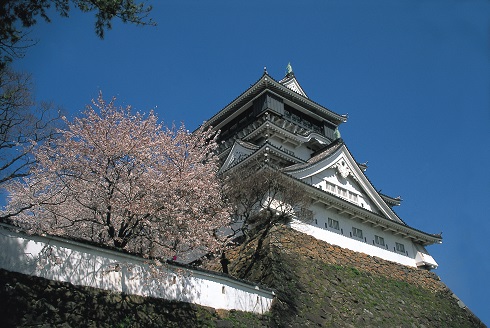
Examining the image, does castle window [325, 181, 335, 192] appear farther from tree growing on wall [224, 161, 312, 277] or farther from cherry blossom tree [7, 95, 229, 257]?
cherry blossom tree [7, 95, 229, 257]

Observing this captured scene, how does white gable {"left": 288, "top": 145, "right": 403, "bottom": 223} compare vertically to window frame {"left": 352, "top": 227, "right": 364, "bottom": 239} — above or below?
above

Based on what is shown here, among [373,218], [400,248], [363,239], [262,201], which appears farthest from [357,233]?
[262,201]

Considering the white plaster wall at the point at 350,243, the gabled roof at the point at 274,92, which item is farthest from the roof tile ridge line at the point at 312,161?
the gabled roof at the point at 274,92

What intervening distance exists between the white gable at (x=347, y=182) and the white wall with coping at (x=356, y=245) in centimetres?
214

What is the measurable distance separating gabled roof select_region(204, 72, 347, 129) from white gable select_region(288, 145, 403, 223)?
7278mm

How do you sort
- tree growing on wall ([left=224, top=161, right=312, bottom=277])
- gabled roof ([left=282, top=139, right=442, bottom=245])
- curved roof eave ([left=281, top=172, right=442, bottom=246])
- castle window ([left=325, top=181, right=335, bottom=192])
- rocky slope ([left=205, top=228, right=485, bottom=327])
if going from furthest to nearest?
gabled roof ([left=282, top=139, right=442, bottom=245])
castle window ([left=325, top=181, right=335, bottom=192])
curved roof eave ([left=281, top=172, right=442, bottom=246])
tree growing on wall ([left=224, top=161, right=312, bottom=277])
rocky slope ([left=205, top=228, right=485, bottom=327])

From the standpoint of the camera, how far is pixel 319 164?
2319cm

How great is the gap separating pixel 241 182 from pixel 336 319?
6759 mm

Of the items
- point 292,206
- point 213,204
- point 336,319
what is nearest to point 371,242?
point 292,206

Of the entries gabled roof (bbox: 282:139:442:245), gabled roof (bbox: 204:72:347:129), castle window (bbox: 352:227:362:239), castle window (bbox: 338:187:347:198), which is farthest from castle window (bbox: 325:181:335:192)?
gabled roof (bbox: 204:72:347:129)

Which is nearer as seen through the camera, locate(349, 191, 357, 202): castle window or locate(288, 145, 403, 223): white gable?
locate(288, 145, 403, 223): white gable

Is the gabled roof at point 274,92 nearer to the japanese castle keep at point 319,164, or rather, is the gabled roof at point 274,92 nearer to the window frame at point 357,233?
the japanese castle keep at point 319,164

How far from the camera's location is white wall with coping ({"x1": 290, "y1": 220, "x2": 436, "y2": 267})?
1997cm

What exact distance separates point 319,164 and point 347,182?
2928mm
